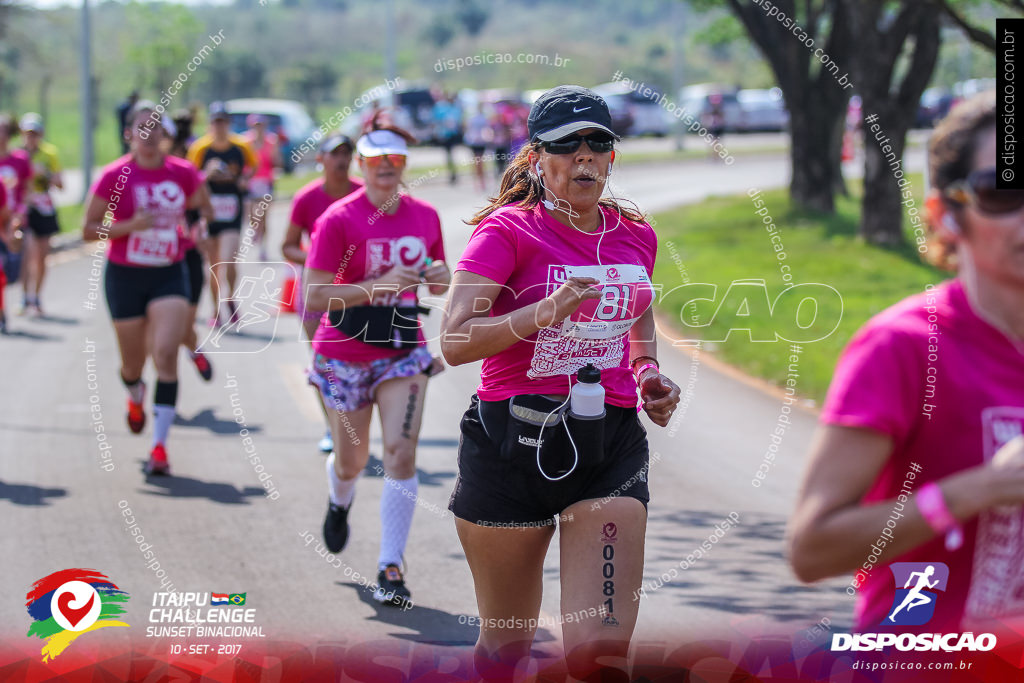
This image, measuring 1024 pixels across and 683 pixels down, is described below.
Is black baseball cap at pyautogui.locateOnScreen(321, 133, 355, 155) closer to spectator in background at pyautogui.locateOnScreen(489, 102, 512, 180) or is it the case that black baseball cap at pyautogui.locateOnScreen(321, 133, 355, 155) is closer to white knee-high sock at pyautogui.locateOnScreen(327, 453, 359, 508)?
white knee-high sock at pyautogui.locateOnScreen(327, 453, 359, 508)

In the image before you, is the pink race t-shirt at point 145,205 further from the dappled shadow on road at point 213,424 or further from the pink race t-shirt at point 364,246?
the pink race t-shirt at point 364,246

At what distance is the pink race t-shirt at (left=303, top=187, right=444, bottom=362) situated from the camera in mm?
5852

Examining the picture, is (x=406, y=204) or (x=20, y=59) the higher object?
(x=20, y=59)

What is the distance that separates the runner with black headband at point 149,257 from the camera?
7.65 m

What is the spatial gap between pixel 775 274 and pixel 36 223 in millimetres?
8472

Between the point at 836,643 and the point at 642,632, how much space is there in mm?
1881

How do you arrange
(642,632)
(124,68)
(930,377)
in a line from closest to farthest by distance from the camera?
(930,377) < (642,632) < (124,68)

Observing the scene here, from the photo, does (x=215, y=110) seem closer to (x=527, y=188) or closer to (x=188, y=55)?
(x=527, y=188)

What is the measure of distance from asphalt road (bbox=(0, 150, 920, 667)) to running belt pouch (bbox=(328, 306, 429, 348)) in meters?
1.16

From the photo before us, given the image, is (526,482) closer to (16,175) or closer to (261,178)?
(16,175)

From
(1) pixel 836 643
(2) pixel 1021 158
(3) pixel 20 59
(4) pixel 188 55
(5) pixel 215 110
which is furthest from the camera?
(3) pixel 20 59

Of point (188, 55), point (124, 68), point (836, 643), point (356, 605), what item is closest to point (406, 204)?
point (356, 605)

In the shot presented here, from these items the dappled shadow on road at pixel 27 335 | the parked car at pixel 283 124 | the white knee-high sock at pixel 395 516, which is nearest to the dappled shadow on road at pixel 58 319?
the dappled shadow on road at pixel 27 335

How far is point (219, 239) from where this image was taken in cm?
1314
